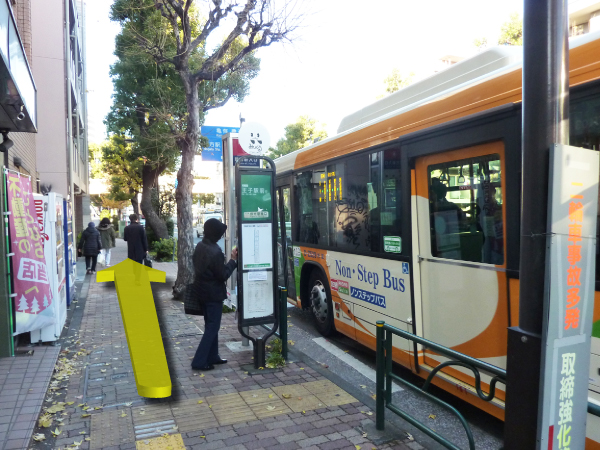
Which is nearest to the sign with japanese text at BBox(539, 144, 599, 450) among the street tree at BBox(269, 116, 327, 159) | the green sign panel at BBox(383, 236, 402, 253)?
the green sign panel at BBox(383, 236, 402, 253)

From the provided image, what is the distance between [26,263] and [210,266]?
2910mm

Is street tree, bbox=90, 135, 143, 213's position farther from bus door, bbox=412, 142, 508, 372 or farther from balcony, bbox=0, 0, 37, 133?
bus door, bbox=412, 142, 508, 372

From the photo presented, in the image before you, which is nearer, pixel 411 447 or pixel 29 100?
pixel 411 447

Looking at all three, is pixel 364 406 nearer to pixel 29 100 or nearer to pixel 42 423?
pixel 42 423

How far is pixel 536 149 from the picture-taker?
6.90ft

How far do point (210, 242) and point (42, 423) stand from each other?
232 cm

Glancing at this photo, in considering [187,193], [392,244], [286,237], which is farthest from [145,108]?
[392,244]

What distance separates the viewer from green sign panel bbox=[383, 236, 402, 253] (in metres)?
4.96

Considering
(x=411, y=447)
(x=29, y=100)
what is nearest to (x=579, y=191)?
(x=411, y=447)

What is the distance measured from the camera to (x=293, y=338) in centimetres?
717

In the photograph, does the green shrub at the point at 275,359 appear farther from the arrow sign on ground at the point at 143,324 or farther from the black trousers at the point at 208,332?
the arrow sign on ground at the point at 143,324

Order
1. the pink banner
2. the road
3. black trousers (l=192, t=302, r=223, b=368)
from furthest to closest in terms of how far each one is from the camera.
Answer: the pink banner < black trousers (l=192, t=302, r=223, b=368) < the road

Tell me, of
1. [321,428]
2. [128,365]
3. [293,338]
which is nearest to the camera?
[321,428]

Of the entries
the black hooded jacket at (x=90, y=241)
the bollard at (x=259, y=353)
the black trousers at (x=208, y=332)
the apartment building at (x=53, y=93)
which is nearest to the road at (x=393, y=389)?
the bollard at (x=259, y=353)
